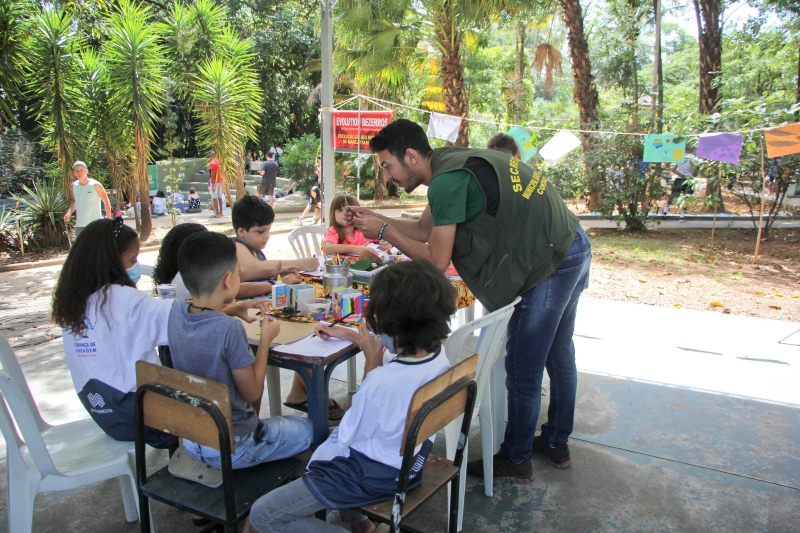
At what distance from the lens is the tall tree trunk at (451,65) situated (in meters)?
10.2

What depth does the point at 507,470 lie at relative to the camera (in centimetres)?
289

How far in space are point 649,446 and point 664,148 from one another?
5.90 meters

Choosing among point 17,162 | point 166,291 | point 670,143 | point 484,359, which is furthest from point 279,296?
point 17,162

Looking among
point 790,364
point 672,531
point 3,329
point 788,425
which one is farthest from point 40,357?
point 790,364

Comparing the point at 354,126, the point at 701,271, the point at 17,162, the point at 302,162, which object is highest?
the point at 302,162

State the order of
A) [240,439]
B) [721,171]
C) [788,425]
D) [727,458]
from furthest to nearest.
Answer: [721,171]
[788,425]
[727,458]
[240,439]

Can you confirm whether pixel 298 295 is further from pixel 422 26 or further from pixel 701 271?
pixel 422 26

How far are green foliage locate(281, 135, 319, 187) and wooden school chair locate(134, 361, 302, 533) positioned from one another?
17870 millimetres

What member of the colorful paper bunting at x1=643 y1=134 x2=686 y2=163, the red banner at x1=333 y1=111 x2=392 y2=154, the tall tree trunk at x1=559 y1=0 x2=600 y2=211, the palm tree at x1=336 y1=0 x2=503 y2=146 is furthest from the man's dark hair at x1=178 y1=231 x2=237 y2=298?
the tall tree trunk at x1=559 y1=0 x2=600 y2=211

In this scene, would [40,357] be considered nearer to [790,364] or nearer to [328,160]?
[328,160]

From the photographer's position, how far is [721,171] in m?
9.30

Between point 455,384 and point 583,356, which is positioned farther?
point 583,356

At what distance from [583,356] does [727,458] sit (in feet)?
5.30

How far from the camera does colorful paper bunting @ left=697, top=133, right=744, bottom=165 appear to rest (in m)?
7.23
